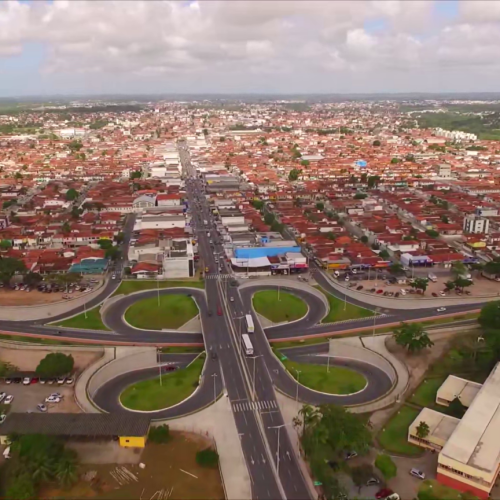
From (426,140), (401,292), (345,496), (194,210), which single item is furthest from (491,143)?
(345,496)

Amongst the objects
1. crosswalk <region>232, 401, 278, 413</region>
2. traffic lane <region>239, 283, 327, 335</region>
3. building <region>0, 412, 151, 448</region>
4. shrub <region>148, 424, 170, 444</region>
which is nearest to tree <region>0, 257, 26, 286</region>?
traffic lane <region>239, 283, 327, 335</region>

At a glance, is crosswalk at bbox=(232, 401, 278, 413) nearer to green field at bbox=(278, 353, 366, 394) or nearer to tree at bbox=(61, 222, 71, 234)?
green field at bbox=(278, 353, 366, 394)

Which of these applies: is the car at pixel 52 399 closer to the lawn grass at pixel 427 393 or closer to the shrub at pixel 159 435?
the shrub at pixel 159 435

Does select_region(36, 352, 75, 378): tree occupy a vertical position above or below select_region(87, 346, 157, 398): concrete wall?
above

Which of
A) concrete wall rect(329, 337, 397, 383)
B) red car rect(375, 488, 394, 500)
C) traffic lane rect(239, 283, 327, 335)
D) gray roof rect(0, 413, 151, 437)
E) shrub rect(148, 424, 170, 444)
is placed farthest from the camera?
traffic lane rect(239, 283, 327, 335)

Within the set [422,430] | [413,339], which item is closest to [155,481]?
[422,430]

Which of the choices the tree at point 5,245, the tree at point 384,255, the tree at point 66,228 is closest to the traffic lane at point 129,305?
the tree at point 384,255

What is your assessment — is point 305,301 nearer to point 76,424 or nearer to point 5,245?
point 76,424
